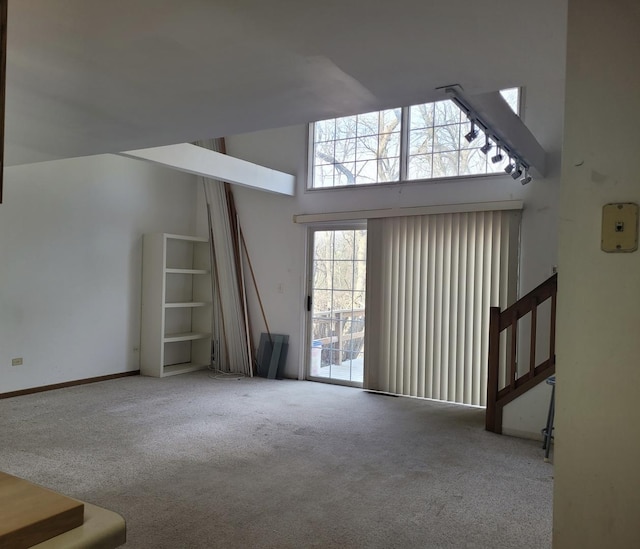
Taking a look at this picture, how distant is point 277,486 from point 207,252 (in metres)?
4.70

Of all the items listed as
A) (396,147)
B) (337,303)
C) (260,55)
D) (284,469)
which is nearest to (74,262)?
(337,303)

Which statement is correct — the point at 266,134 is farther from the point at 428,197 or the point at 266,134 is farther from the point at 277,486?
the point at 277,486

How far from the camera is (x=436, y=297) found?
5.55 m

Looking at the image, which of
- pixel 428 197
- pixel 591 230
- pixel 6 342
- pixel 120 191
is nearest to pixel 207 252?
pixel 120 191

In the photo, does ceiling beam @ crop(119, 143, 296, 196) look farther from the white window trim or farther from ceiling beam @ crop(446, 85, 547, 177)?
ceiling beam @ crop(446, 85, 547, 177)

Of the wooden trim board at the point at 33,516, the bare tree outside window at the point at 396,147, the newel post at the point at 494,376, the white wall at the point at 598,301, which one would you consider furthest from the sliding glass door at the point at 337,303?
the wooden trim board at the point at 33,516

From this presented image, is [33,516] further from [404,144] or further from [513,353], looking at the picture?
[404,144]

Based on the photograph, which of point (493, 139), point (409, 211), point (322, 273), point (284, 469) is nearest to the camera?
point (284, 469)

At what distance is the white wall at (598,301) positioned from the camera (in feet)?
4.12

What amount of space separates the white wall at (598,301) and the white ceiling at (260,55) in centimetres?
50

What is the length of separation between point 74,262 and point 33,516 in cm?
571

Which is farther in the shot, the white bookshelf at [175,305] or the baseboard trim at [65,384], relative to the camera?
the white bookshelf at [175,305]

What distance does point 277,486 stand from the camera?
3186 mm

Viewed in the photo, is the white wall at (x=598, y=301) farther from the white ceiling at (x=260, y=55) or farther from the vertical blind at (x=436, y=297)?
the vertical blind at (x=436, y=297)
